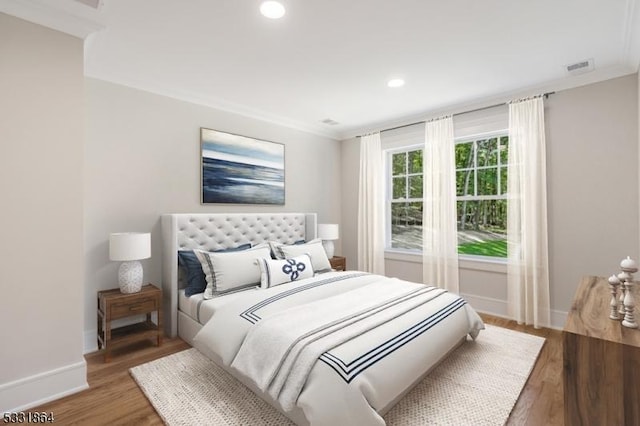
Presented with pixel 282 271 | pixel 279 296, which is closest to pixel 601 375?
pixel 279 296

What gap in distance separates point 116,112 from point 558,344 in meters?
4.74

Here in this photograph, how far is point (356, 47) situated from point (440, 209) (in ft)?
7.78

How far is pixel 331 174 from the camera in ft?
Result: 16.6

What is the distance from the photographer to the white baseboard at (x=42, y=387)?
1.87 meters

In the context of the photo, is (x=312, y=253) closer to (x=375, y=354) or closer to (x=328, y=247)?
(x=328, y=247)

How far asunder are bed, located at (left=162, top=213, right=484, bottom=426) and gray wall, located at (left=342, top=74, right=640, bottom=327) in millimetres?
1326

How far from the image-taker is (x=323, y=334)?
Result: 5.85 ft

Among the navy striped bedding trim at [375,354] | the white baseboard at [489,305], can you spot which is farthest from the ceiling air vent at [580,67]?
the navy striped bedding trim at [375,354]

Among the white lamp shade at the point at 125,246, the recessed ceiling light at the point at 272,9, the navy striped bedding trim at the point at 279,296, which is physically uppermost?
the recessed ceiling light at the point at 272,9

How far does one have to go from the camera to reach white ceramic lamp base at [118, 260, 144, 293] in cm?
266

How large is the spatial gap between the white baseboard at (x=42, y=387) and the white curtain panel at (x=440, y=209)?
3.73 metres

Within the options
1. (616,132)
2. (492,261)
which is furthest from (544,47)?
(492,261)

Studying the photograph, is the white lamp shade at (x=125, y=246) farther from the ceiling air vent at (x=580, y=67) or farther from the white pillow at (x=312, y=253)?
the ceiling air vent at (x=580, y=67)

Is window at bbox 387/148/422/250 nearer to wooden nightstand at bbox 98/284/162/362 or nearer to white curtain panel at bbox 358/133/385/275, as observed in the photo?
white curtain panel at bbox 358/133/385/275
